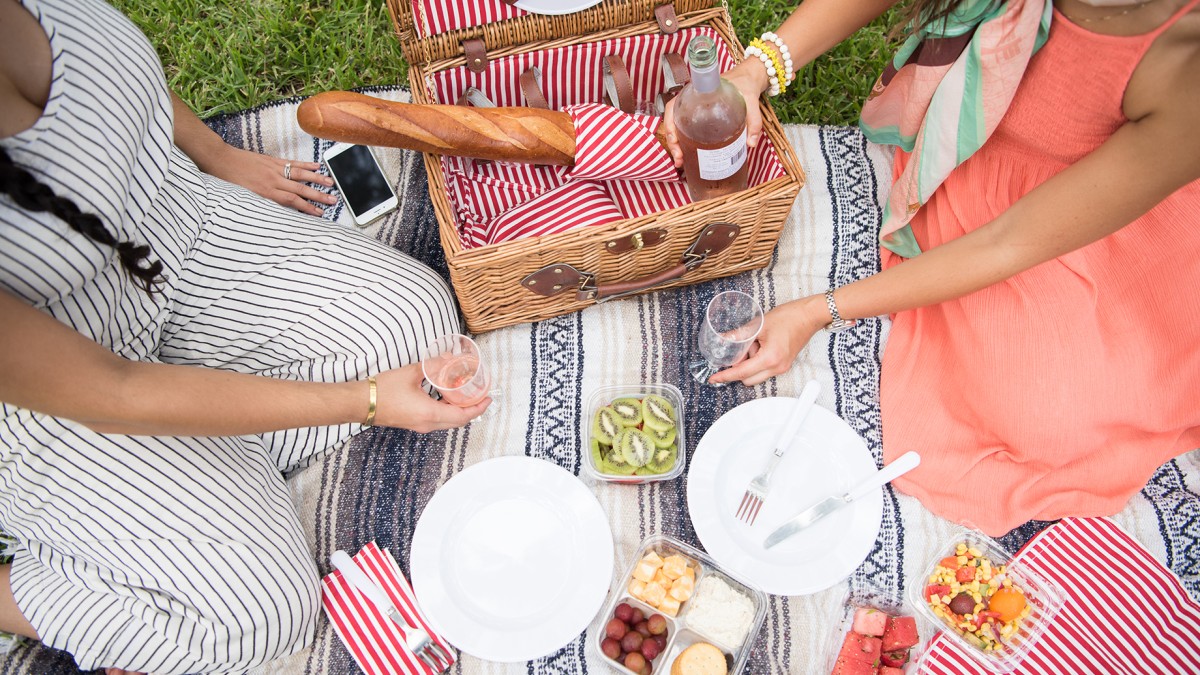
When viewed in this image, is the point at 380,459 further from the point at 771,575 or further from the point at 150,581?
the point at 771,575

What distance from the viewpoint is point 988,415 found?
1.53 meters

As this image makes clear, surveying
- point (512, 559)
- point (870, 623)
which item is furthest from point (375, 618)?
point (870, 623)

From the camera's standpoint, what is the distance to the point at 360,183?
1.89m

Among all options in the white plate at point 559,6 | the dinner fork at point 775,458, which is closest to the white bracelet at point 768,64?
the white plate at point 559,6

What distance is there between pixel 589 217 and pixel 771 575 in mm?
779

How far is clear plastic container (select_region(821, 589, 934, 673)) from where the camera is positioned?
146 cm

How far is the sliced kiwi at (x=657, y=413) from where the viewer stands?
1.54m

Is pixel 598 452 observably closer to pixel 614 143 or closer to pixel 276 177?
pixel 614 143

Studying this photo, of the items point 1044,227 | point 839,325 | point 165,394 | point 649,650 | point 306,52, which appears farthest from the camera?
point 306,52

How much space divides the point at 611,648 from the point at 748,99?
1075mm

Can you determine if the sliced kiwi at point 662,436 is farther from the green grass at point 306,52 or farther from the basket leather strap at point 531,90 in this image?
the green grass at point 306,52

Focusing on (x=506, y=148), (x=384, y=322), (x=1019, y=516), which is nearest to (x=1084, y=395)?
(x=1019, y=516)

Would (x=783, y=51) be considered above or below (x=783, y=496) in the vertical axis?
above

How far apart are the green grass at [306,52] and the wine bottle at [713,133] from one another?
0.65 meters
